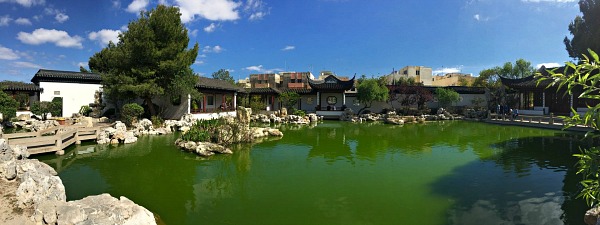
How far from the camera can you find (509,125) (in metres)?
19.1

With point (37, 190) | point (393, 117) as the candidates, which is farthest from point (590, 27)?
point (37, 190)

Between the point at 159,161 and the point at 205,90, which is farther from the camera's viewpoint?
the point at 205,90

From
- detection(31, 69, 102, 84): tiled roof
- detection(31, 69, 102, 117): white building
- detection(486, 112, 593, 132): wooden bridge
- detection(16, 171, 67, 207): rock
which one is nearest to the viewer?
detection(16, 171, 67, 207): rock

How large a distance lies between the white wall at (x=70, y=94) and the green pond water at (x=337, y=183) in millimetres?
10720

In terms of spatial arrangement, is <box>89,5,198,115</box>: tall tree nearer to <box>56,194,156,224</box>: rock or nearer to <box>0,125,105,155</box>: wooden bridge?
<box>0,125,105,155</box>: wooden bridge

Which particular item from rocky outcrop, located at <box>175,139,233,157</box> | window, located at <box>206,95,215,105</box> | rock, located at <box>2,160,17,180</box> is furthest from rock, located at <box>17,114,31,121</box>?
rock, located at <box>2,160,17,180</box>

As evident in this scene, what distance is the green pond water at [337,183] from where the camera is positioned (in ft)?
15.2

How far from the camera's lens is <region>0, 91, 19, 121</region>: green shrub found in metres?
13.8

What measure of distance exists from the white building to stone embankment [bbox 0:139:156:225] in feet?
55.4

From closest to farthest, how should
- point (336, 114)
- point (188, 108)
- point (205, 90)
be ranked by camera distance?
point (188, 108) < point (205, 90) < point (336, 114)

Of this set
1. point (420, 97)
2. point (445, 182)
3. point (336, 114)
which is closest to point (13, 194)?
point (445, 182)

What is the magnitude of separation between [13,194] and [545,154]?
1286cm

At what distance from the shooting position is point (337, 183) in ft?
20.5

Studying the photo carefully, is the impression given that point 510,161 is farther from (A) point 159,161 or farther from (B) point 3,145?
(B) point 3,145
